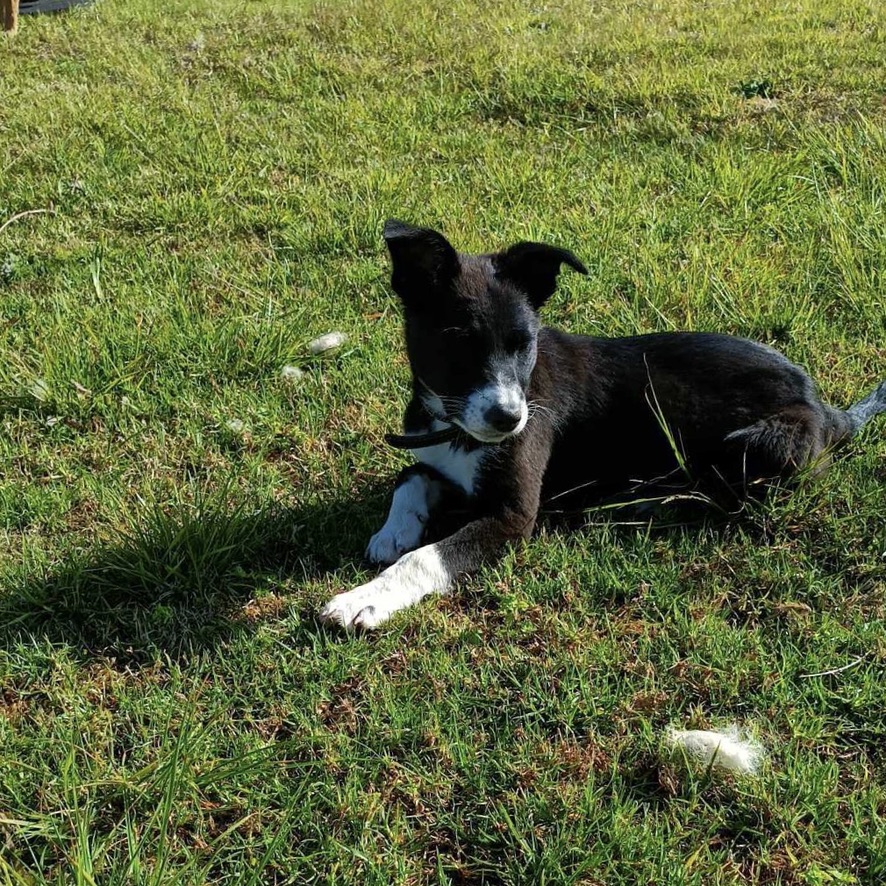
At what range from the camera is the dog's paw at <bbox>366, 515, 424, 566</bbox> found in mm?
3143

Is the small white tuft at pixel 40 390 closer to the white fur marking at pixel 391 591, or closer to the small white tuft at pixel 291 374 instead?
the small white tuft at pixel 291 374

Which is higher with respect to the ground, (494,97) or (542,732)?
(494,97)

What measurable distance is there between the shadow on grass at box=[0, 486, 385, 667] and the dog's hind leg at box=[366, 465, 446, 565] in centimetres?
11

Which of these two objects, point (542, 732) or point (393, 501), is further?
point (393, 501)

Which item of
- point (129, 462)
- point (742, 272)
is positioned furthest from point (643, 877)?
point (742, 272)

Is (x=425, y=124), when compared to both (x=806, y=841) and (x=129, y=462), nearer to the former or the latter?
(x=129, y=462)

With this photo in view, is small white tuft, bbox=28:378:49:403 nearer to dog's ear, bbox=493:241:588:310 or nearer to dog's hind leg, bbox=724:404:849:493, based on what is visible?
dog's ear, bbox=493:241:588:310

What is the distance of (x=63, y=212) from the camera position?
208 inches

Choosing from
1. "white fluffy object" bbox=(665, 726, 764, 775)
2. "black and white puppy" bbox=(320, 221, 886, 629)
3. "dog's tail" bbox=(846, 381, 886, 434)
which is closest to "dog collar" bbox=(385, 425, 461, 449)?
"black and white puppy" bbox=(320, 221, 886, 629)

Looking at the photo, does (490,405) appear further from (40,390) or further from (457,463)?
(40,390)

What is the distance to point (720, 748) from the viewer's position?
2.38 m

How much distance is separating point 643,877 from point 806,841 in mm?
430

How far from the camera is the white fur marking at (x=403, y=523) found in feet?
10.3

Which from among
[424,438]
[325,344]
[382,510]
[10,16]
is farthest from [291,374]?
[10,16]
